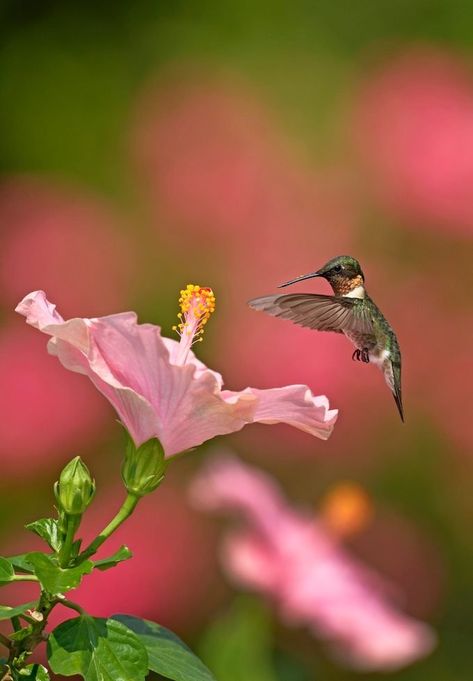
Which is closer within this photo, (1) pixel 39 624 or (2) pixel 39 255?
(1) pixel 39 624

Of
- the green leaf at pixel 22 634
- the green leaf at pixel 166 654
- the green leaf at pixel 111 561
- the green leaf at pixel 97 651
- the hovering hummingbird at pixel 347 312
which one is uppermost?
the hovering hummingbird at pixel 347 312

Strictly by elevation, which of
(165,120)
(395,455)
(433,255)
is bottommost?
(395,455)

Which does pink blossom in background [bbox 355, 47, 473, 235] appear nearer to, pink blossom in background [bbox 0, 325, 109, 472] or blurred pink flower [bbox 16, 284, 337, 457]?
pink blossom in background [bbox 0, 325, 109, 472]

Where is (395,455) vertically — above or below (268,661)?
above

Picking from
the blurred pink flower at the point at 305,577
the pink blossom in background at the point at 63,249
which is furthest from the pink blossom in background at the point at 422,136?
the blurred pink flower at the point at 305,577

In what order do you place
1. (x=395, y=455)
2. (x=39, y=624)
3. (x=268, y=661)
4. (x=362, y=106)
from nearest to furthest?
(x=39, y=624), (x=268, y=661), (x=395, y=455), (x=362, y=106)

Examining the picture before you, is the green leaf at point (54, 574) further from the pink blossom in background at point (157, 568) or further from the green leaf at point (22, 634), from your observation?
the pink blossom in background at point (157, 568)

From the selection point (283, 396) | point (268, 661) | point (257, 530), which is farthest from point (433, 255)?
point (283, 396)

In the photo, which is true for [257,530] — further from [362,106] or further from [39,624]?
[362,106]
